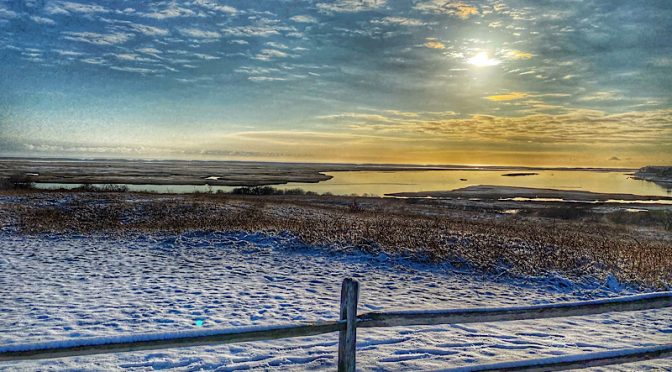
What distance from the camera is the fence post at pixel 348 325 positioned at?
174 inches

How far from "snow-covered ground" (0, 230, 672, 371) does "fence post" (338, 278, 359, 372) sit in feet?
7.00

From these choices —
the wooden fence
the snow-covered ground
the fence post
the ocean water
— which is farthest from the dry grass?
the ocean water

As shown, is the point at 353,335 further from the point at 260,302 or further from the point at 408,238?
the point at 408,238

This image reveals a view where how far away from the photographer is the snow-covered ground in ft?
22.9

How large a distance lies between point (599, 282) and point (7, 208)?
27.5m

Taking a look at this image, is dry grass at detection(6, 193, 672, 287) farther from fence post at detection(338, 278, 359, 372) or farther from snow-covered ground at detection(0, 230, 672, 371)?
fence post at detection(338, 278, 359, 372)

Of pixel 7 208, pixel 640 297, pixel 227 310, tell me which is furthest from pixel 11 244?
pixel 640 297

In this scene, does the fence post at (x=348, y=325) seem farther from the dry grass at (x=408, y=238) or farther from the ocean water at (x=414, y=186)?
the ocean water at (x=414, y=186)

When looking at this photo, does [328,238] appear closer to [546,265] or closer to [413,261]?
[413,261]

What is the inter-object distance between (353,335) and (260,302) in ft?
19.2

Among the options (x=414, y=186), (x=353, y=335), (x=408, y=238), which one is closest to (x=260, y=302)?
(x=353, y=335)

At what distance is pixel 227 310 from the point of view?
364 inches

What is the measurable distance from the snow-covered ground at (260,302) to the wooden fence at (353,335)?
2.16 metres

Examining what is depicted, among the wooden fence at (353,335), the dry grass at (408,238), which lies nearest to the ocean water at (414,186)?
the dry grass at (408,238)
